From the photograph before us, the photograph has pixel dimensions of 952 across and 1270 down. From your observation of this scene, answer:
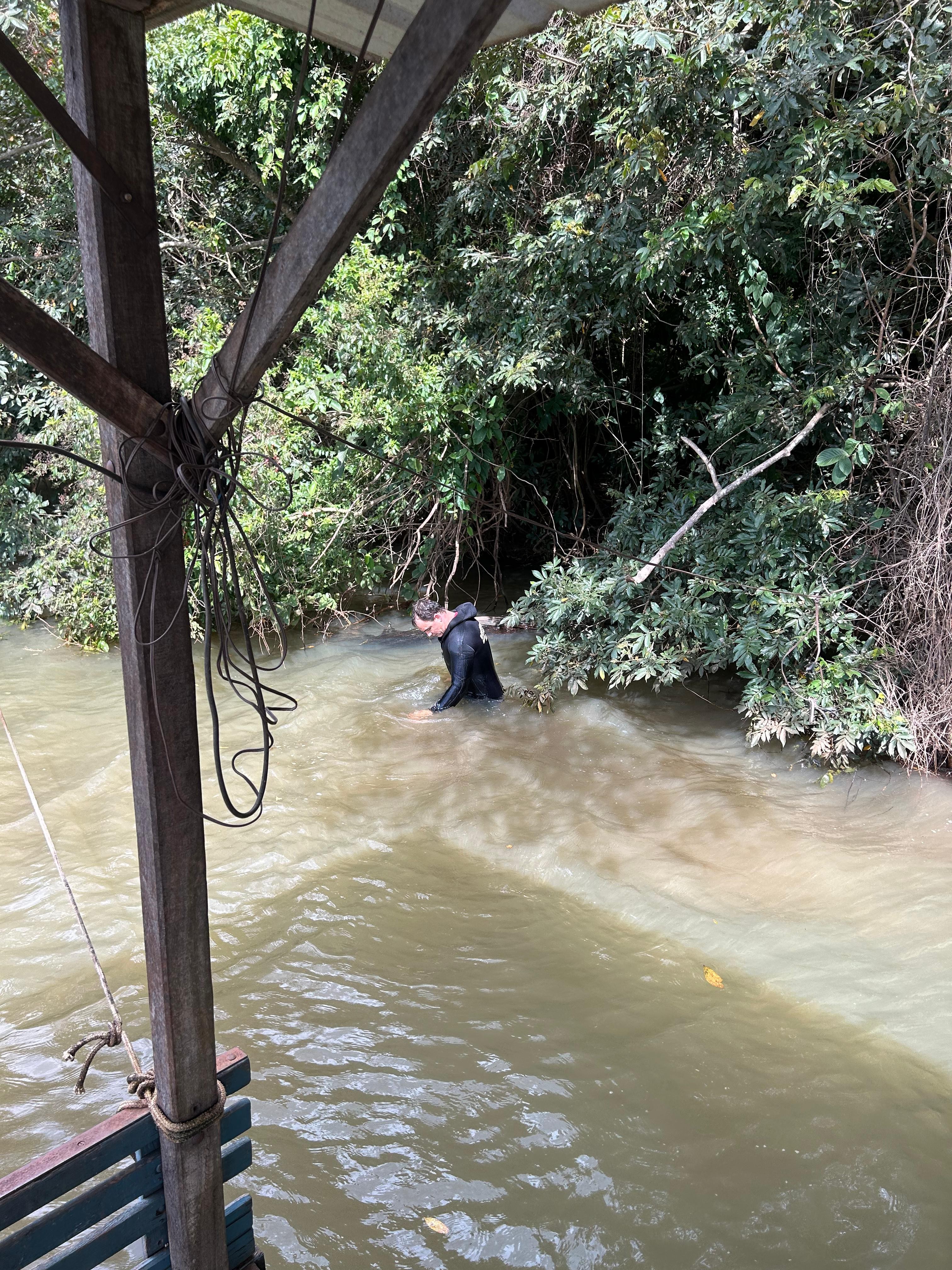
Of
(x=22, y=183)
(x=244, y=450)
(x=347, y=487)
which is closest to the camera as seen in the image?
(x=244, y=450)

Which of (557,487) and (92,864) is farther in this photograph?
(557,487)

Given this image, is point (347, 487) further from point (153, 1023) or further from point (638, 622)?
point (153, 1023)

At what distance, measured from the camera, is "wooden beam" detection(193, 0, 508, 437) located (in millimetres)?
1670

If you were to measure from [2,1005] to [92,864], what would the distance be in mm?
1233

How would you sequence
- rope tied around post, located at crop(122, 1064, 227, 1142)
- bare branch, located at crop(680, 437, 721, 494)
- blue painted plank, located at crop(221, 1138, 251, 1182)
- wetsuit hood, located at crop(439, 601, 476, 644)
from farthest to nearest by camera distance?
wetsuit hood, located at crop(439, 601, 476, 644), bare branch, located at crop(680, 437, 721, 494), blue painted plank, located at crop(221, 1138, 251, 1182), rope tied around post, located at crop(122, 1064, 227, 1142)

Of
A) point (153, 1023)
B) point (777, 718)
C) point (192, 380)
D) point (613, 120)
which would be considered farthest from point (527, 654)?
point (153, 1023)

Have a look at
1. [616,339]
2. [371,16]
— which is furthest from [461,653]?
[371,16]

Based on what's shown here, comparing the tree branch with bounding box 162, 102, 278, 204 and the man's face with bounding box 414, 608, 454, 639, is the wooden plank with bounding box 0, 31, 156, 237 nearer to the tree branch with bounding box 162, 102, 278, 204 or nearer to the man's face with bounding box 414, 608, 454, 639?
the man's face with bounding box 414, 608, 454, 639

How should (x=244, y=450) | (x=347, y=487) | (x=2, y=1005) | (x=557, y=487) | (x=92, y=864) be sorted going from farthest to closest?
(x=557, y=487) < (x=347, y=487) < (x=244, y=450) < (x=92, y=864) < (x=2, y=1005)

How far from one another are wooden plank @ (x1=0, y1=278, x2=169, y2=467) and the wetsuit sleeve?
5.29 meters

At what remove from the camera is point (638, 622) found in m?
7.14

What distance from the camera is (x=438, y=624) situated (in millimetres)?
7465

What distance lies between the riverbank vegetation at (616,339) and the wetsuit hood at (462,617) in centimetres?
68

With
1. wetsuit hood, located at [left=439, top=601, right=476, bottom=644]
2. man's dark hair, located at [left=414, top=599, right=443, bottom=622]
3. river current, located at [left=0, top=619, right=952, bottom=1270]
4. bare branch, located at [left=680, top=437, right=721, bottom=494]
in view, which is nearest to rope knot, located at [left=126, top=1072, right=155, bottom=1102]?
river current, located at [left=0, top=619, right=952, bottom=1270]
